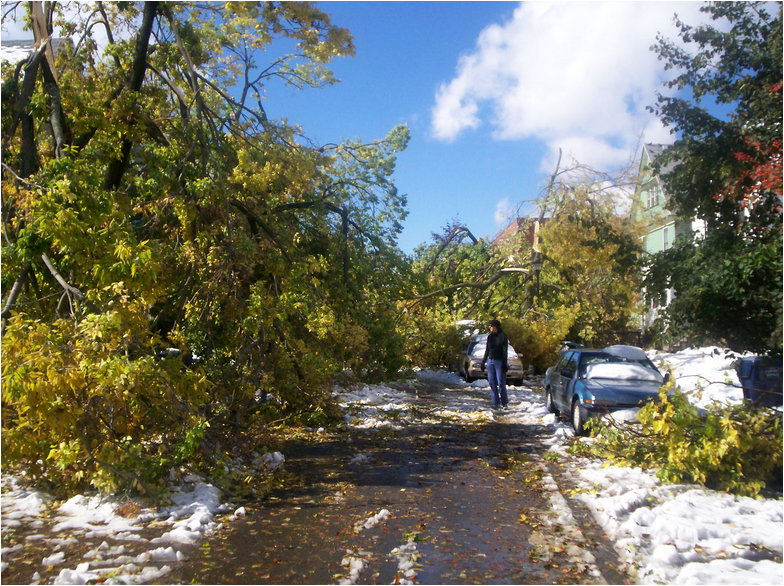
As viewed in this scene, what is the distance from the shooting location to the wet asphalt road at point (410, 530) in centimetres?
469

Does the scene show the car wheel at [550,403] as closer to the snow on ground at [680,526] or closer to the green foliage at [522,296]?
the snow on ground at [680,526]

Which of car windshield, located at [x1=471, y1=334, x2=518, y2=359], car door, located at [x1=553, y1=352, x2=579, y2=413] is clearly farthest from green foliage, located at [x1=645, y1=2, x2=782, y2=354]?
car windshield, located at [x1=471, y1=334, x2=518, y2=359]

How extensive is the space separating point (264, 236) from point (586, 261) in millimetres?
9023

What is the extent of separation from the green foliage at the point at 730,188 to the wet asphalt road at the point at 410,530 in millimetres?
3434

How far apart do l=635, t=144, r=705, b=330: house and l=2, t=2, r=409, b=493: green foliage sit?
20.4ft

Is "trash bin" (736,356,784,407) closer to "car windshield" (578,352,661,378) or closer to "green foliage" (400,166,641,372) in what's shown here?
"car windshield" (578,352,661,378)

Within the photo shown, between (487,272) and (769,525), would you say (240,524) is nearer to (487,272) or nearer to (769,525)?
(769,525)

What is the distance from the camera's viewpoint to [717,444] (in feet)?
22.4

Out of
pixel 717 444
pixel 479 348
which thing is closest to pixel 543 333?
pixel 479 348

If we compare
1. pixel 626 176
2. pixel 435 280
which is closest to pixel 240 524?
pixel 626 176

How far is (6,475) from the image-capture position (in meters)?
6.74

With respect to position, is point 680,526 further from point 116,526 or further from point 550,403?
point 550,403

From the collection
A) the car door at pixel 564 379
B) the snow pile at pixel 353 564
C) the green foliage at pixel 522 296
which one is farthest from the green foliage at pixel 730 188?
the green foliage at pixel 522 296

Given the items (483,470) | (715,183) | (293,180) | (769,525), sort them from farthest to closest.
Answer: (293,180) → (715,183) → (483,470) → (769,525)
